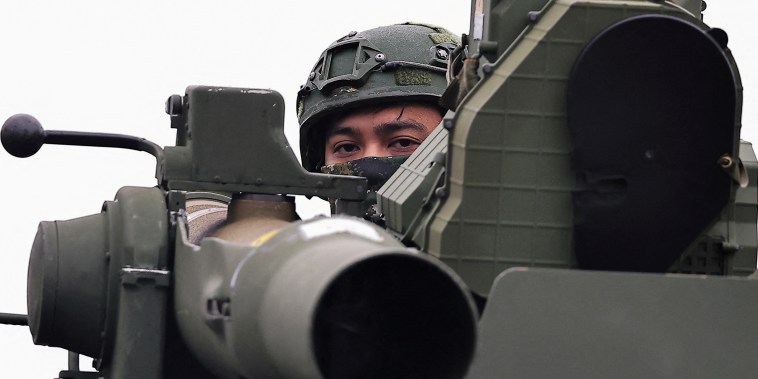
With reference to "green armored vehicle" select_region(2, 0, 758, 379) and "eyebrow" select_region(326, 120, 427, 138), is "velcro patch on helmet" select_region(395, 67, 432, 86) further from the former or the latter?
"green armored vehicle" select_region(2, 0, 758, 379)

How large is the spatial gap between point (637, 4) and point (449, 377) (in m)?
1.58

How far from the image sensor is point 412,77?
992 centimetres

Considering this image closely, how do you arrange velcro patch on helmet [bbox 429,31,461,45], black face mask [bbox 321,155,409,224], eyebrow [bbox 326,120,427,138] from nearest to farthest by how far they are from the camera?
black face mask [bbox 321,155,409,224]
eyebrow [bbox 326,120,427,138]
velcro patch on helmet [bbox 429,31,461,45]

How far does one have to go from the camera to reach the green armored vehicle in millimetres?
4727

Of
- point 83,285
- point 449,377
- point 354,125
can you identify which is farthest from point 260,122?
point 354,125

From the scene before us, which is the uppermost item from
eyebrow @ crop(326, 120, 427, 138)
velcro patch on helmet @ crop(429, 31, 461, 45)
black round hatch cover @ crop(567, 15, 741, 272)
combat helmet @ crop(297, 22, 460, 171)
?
black round hatch cover @ crop(567, 15, 741, 272)

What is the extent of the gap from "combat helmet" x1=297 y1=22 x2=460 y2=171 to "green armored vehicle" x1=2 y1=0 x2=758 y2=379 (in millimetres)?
3357

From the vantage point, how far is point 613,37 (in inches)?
219

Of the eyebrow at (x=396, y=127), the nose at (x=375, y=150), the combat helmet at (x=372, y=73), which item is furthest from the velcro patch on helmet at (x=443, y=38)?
the nose at (x=375, y=150)

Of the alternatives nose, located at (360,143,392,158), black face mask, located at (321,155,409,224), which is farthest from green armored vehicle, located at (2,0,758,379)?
nose, located at (360,143,392,158)

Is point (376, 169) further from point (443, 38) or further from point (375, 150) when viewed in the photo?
point (443, 38)

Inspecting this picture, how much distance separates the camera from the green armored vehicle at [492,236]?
4.73 m

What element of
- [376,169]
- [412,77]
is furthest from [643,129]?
[412,77]

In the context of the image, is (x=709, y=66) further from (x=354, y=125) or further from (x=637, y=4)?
(x=354, y=125)
